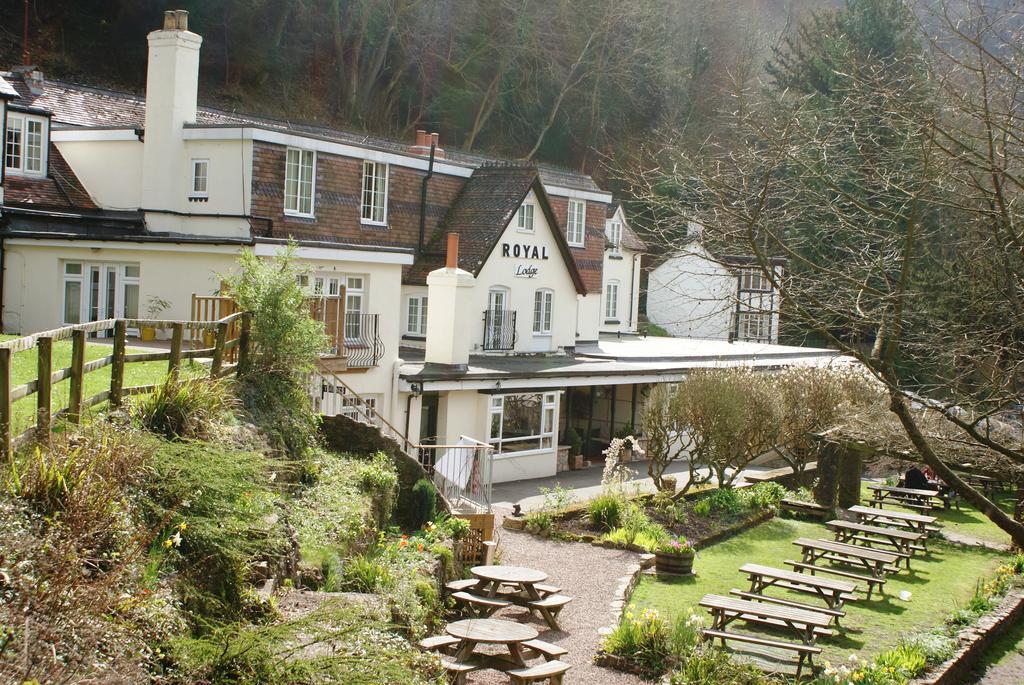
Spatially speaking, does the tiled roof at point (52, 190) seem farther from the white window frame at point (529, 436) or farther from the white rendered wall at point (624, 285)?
the white rendered wall at point (624, 285)

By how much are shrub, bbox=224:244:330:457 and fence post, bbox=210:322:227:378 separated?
40.4 inches

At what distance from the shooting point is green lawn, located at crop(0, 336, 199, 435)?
10297 millimetres

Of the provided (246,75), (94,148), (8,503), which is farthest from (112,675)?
(246,75)

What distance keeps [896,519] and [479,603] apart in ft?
38.4

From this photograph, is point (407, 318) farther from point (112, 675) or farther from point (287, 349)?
point (112, 675)

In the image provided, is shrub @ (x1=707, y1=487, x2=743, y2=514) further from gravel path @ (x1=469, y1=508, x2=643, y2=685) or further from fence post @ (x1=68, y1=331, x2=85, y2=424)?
fence post @ (x1=68, y1=331, x2=85, y2=424)

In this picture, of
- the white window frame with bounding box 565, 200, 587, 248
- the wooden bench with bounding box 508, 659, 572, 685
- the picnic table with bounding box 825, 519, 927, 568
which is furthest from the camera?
the white window frame with bounding box 565, 200, 587, 248

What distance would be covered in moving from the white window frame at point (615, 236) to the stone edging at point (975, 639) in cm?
2666

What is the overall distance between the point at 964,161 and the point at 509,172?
22239mm

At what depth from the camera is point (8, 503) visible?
7.07m

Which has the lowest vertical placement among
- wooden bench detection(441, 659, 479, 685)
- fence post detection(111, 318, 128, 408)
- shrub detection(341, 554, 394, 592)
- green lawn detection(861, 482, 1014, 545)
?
green lawn detection(861, 482, 1014, 545)

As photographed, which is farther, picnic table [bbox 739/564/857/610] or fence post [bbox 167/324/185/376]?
picnic table [bbox 739/564/857/610]

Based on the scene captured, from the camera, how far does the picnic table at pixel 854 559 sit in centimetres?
1658

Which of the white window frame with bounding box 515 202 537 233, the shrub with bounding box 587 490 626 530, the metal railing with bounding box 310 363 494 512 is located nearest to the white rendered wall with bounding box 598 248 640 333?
the white window frame with bounding box 515 202 537 233
